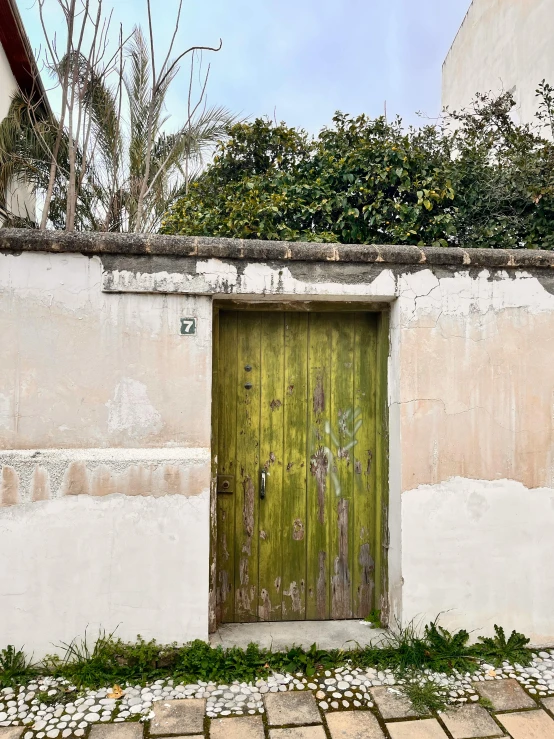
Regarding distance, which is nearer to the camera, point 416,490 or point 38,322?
point 38,322

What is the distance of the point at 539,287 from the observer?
10.3 feet

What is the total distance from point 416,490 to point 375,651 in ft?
3.05

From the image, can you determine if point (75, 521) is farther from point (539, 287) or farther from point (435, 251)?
point (539, 287)

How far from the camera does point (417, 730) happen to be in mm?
2373

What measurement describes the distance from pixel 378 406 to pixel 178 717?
2.01 metres

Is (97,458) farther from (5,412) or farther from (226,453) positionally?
(226,453)

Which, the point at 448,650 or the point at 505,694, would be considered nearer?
the point at 505,694

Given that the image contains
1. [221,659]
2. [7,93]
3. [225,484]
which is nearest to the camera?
[221,659]

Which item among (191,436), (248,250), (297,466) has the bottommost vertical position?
(297,466)

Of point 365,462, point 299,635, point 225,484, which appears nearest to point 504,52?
point 365,462

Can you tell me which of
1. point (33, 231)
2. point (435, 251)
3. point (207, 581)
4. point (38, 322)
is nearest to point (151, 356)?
point (38, 322)

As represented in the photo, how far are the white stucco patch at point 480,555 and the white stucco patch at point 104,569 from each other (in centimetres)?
123

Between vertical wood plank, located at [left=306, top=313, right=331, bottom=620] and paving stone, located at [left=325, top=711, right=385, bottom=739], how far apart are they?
0.82 m

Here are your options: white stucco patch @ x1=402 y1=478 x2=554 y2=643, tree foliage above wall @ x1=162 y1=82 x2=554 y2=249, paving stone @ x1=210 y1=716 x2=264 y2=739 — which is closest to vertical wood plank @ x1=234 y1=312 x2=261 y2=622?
paving stone @ x1=210 y1=716 x2=264 y2=739
